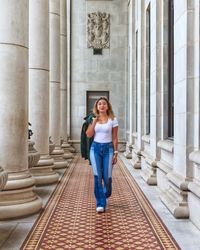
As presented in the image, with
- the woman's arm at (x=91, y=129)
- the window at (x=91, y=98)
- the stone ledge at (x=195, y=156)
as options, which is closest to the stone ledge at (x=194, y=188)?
the stone ledge at (x=195, y=156)

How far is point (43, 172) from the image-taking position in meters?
10.1

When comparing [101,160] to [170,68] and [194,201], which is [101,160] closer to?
[194,201]

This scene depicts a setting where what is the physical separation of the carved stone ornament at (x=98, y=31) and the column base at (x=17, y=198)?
16065 millimetres

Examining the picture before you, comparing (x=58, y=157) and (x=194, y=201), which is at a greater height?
(x=194, y=201)

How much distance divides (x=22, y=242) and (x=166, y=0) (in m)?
6.64

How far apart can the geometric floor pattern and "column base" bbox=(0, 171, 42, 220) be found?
0.93 feet

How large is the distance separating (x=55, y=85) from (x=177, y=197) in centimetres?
798

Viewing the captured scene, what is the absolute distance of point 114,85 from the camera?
71.9 feet

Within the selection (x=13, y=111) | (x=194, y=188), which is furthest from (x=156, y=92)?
(x=13, y=111)

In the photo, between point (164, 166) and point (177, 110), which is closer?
point (177, 110)

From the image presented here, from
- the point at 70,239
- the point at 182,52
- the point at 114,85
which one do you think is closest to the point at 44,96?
the point at 182,52

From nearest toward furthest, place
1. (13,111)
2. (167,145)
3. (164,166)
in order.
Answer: (13,111) < (167,145) < (164,166)

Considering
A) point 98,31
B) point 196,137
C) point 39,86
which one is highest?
point 98,31

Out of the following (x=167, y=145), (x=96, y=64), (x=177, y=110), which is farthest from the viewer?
(x=96, y=64)
